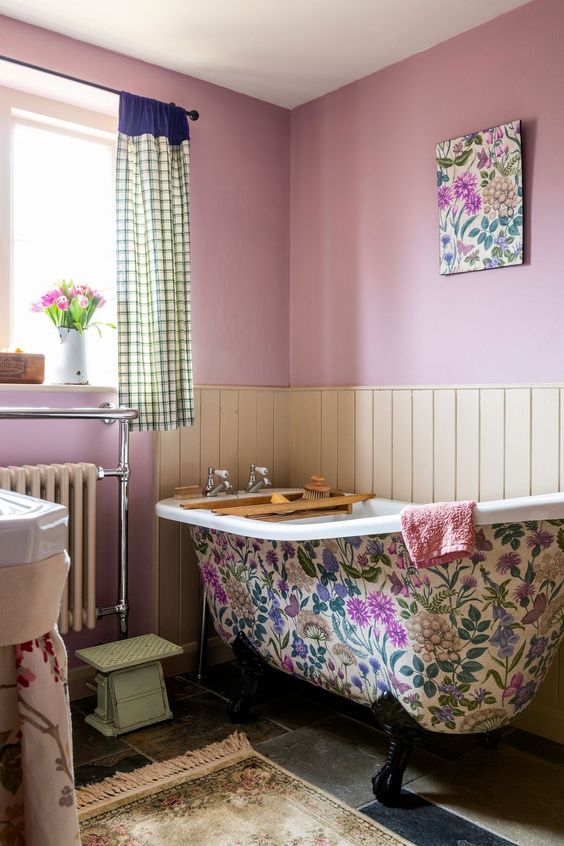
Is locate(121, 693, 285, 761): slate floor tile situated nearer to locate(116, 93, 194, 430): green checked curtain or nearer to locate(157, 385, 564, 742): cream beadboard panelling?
locate(157, 385, 564, 742): cream beadboard panelling

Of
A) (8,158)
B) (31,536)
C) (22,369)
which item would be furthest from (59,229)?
(31,536)

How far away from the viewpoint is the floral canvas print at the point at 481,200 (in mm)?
2539

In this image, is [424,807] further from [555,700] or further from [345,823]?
[555,700]

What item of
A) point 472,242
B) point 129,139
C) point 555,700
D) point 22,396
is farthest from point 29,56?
point 555,700

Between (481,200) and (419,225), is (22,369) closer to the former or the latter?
(419,225)

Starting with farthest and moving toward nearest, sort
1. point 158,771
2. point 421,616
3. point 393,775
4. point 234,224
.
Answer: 1. point 234,224
2. point 158,771
3. point 393,775
4. point 421,616

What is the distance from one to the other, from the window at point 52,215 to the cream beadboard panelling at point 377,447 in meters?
0.56

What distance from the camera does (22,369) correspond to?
102 inches

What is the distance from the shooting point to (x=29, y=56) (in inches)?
104

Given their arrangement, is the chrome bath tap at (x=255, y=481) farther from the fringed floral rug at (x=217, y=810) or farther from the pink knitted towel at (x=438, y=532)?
the pink knitted towel at (x=438, y=532)

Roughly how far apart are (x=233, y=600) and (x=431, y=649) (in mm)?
854

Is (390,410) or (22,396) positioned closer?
(22,396)

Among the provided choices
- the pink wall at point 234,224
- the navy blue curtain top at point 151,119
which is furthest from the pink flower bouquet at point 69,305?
the navy blue curtain top at point 151,119

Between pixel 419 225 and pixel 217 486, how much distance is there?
129cm
